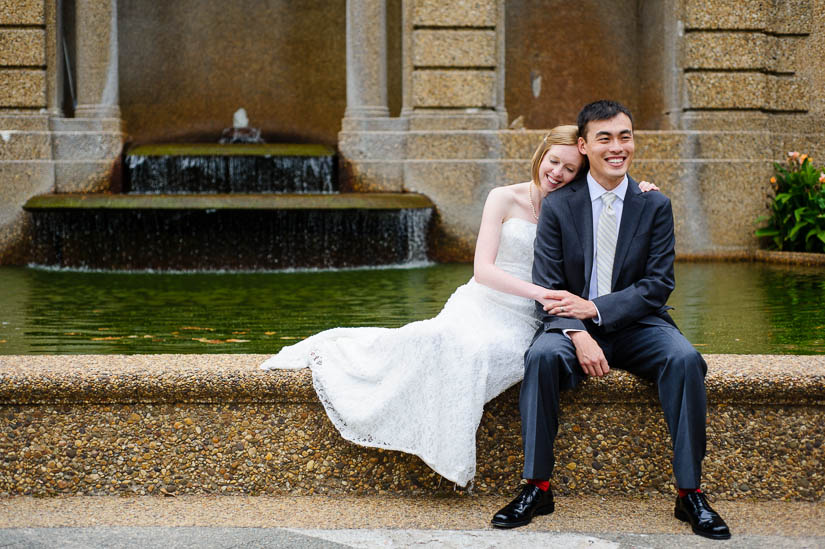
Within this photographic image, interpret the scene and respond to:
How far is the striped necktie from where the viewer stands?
421 cm

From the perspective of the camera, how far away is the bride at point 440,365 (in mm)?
3896

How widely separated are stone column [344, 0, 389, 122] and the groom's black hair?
9.26 meters

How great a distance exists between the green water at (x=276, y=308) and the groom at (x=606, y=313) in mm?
1564

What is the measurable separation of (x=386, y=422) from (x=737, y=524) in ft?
4.55

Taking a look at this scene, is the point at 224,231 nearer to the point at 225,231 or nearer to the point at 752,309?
the point at 225,231

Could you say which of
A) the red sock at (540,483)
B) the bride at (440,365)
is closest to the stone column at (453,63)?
the bride at (440,365)

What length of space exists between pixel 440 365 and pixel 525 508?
0.65m

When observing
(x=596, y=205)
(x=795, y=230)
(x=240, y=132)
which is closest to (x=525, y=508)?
(x=596, y=205)

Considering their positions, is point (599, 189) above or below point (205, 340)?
above

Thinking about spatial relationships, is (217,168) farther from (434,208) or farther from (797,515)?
(797,515)

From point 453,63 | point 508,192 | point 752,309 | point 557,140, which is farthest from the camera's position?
point 453,63

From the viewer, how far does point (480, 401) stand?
12.8 ft

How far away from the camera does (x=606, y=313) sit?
4070 millimetres

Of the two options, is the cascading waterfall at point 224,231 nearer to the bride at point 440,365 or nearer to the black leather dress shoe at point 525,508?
the bride at point 440,365
